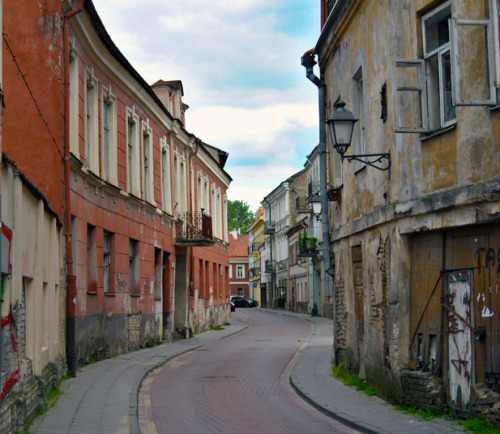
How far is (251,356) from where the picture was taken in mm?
20984

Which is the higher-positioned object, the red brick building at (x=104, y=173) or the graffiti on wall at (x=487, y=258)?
the red brick building at (x=104, y=173)

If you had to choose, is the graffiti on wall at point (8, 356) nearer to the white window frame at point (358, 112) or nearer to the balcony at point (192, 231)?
the white window frame at point (358, 112)

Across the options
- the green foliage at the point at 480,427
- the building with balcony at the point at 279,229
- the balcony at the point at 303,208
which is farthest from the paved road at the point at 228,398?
the building with balcony at the point at 279,229

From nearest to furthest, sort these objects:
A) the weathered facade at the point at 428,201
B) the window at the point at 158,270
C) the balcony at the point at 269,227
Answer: the weathered facade at the point at 428,201
the window at the point at 158,270
the balcony at the point at 269,227

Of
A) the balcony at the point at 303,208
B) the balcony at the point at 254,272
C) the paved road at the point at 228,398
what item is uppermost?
the balcony at the point at 303,208

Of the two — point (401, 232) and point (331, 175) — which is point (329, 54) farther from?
point (401, 232)

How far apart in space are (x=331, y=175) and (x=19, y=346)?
900 centimetres

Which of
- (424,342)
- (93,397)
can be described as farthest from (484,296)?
(93,397)

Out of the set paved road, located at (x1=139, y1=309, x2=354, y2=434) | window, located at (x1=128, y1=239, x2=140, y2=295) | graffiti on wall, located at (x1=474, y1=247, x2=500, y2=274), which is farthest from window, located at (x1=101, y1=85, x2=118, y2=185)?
graffiti on wall, located at (x1=474, y1=247, x2=500, y2=274)

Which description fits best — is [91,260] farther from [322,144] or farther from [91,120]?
[322,144]

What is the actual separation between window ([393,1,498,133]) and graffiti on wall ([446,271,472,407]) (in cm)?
199

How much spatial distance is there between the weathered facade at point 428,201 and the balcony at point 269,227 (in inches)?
2408

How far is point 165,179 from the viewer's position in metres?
26.8

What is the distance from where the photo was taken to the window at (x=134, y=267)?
22.2 m
